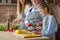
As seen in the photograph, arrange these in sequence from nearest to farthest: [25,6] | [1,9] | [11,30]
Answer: [11,30] → [25,6] → [1,9]

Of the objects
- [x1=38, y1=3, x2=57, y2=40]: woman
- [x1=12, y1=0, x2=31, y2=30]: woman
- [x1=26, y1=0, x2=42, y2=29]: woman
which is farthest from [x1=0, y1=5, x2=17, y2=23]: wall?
[x1=38, y1=3, x2=57, y2=40]: woman

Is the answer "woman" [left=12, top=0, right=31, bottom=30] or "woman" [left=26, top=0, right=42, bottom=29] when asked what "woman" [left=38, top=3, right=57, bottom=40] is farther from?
"woman" [left=12, top=0, right=31, bottom=30]

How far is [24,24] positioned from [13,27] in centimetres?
21

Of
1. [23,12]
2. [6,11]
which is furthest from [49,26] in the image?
[6,11]

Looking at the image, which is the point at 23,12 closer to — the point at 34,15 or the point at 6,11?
the point at 34,15

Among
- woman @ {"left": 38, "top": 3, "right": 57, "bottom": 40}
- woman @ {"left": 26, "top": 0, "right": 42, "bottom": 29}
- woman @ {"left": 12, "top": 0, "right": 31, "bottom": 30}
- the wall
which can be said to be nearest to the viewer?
woman @ {"left": 38, "top": 3, "right": 57, "bottom": 40}

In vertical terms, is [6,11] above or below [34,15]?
below

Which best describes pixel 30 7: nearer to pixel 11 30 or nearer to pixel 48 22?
pixel 11 30

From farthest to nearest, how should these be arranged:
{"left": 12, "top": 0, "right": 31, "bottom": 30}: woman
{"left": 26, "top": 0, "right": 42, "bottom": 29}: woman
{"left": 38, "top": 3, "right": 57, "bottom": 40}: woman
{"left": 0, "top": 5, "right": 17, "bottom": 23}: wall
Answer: {"left": 0, "top": 5, "right": 17, "bottom": 23}: wall, {"left": 12, "top": 0, "right": 31, "bottom": 30}: woman, {"left": 26, "top": 0, "right": 42, "bottom": 29}: woman, {"left": 38, "top": 3, "right": 57, "bottom": 40}: woman

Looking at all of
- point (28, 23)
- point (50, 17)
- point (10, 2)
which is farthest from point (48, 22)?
point (10, 2)

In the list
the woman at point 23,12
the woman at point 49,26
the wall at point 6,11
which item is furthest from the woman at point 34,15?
the wall at point 6,11

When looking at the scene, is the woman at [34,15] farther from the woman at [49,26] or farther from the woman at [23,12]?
the woman at [49,26]

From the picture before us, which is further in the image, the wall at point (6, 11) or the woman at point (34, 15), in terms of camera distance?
the wall at point (6, 11)

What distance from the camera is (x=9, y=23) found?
2.71 meters
